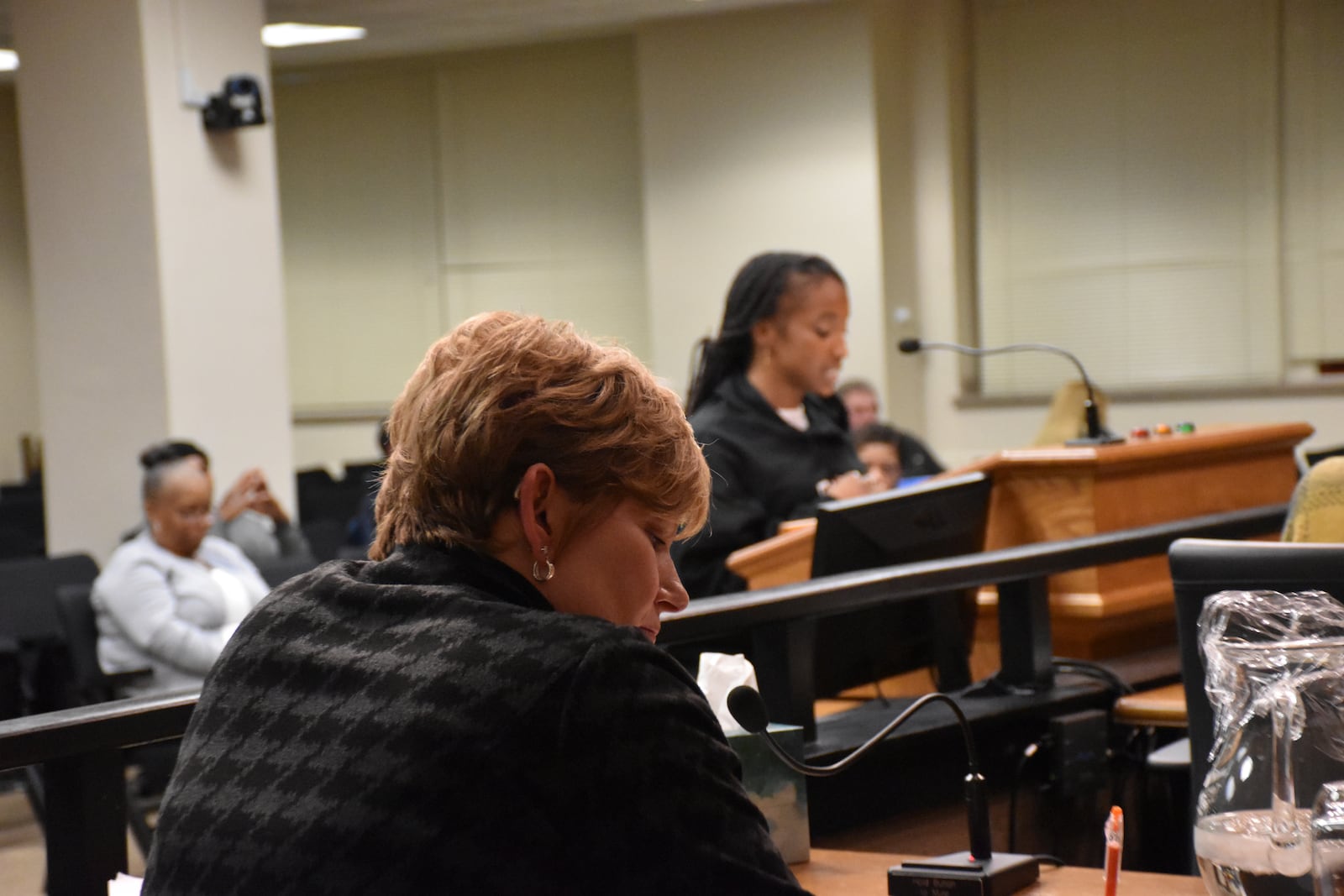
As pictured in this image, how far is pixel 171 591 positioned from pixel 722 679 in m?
3.09

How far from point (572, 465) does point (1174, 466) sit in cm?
239

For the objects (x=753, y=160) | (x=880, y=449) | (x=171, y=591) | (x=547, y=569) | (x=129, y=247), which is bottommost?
(x=171, y=591)

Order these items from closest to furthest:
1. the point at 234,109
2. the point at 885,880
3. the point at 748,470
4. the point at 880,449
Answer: the point at 885,880, the point at 748,470, the point at 234,109, the point at 880,449

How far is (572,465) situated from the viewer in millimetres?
1188

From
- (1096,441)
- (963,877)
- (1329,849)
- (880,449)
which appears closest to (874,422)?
(880,449)

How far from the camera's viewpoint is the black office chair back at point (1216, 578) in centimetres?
181

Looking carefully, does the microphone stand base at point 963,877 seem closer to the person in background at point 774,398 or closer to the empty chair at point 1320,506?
the empty chair at point 1320,506

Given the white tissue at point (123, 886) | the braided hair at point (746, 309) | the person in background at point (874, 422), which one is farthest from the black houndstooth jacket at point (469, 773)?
the person in background at point (874, 422)

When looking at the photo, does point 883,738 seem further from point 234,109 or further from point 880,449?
point 234,109

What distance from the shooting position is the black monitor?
8.13 ft

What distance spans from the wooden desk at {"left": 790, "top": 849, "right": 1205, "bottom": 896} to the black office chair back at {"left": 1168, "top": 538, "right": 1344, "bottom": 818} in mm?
183

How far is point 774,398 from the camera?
10.7ft

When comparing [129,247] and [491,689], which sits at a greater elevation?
[129,247]

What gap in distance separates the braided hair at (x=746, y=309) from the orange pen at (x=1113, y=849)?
5.97 ft
